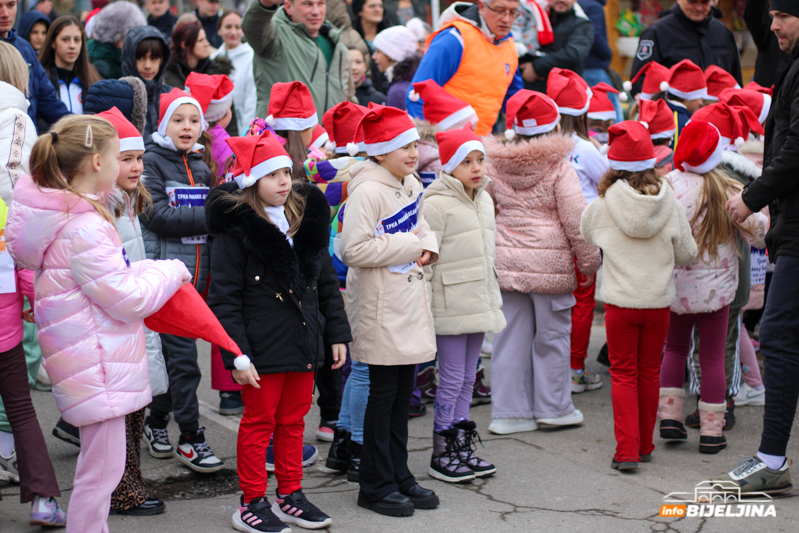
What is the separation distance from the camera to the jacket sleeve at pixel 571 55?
8.23m

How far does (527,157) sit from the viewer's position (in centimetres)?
522

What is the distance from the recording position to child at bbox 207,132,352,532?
3.85 meters

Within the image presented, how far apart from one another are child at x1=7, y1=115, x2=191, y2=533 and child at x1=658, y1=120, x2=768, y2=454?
3124 mm

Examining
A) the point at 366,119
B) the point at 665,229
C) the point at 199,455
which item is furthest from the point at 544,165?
the point at 199,455

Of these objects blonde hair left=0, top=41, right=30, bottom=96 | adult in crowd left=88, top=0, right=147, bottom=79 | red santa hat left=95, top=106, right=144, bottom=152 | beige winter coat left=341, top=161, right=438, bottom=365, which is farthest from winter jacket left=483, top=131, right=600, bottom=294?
adult in crowd left=88, top=0, right=147, bottom=79

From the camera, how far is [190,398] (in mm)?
4707

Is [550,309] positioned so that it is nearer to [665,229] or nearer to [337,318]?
[665,229]

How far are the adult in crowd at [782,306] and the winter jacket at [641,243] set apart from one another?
1.41ft

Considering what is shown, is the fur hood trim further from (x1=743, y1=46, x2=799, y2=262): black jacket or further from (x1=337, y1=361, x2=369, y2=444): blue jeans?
(x1=743, y1=46, x2=799, y2=262): black jacket

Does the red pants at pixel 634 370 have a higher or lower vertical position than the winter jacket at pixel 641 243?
lower

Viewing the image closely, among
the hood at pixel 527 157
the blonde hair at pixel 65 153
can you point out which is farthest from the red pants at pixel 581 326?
the blonde hair at pixel 65 153

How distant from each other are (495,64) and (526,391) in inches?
105

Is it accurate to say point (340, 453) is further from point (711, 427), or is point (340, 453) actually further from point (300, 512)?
point (711, 427)

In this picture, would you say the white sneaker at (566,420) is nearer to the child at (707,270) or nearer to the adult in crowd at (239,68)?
the child at (707,270)
